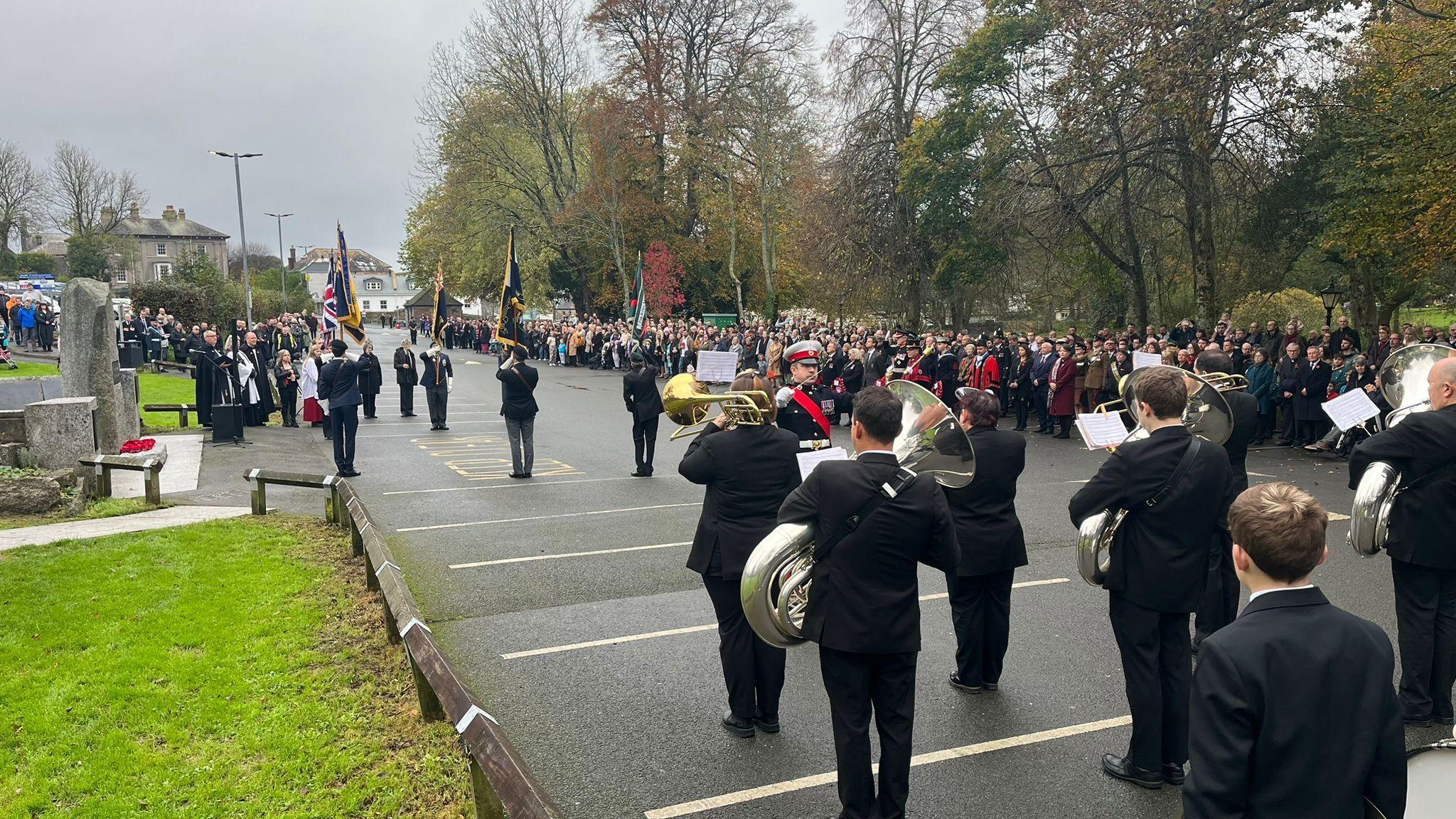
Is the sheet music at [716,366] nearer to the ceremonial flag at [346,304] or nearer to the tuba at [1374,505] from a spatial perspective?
the tuba at [1374,505]

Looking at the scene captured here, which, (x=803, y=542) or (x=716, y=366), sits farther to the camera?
(x=716, y=366)

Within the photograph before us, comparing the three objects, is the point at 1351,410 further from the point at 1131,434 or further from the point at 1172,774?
the point at 1172,774

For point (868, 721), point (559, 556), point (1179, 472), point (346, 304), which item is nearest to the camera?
point (868, 721)

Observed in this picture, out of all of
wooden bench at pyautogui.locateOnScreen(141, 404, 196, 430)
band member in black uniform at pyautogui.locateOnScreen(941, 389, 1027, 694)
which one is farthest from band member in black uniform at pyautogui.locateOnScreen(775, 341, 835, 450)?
wooden bench at pyautogui.locateOnScreen(141, 404, 196, 430)

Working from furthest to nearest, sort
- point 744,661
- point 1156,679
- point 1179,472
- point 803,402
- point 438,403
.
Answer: point 438,403 < point 803,402 < point 744,661 < point 1156,679 < point 1179,472

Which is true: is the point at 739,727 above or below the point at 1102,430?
below

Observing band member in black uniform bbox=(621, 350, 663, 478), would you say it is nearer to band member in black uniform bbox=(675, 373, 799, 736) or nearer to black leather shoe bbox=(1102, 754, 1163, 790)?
band member in black uniform bbox=(675, 373, 799, 736)

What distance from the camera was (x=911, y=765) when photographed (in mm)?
4602

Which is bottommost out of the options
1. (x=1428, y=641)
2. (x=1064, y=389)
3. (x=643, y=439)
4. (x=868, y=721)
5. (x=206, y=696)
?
→ (x=206, y=696)

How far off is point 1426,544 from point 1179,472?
6.08 ft

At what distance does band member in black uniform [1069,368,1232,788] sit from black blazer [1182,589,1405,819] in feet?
6.18

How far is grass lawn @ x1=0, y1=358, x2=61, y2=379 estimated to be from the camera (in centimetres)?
2384

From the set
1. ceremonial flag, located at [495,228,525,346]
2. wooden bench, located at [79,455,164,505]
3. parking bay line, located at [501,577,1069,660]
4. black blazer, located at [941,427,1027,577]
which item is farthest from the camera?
ceremonial flag, located at [495,228,525,346]

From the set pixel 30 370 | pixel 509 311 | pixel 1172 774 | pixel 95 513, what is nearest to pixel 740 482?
pixel 1172 774
